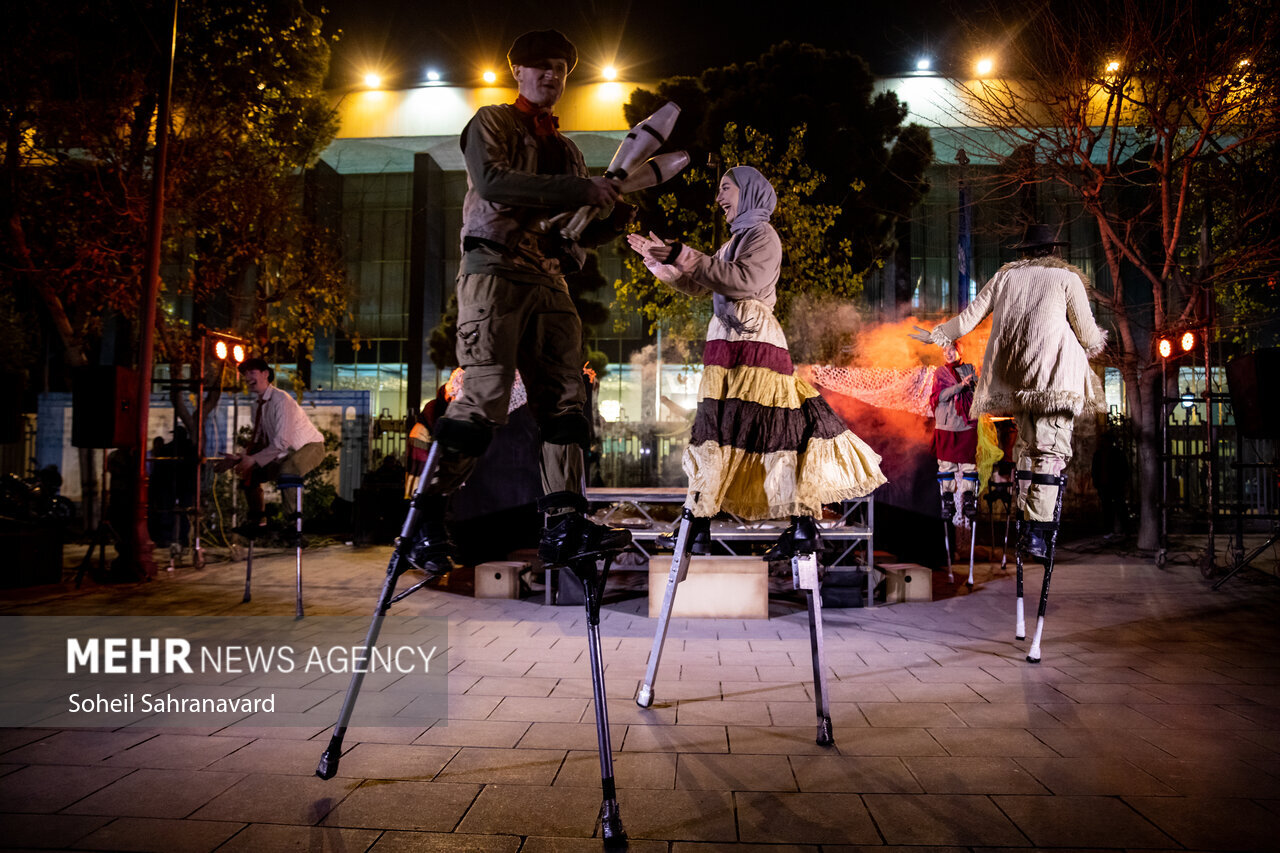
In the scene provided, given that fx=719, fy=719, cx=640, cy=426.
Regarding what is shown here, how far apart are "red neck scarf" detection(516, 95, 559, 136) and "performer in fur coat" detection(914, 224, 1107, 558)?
2527 millimetres

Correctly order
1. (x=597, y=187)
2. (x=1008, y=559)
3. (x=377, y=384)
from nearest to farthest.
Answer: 1. (x=597, y=187)
2. (x=1008, y=559)
3. (x=377, y=384)

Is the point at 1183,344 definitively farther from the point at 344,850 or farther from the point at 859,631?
the point at 344,850

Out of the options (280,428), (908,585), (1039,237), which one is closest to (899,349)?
(908,585)

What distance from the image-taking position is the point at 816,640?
2787 mm

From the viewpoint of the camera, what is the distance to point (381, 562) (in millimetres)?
9406

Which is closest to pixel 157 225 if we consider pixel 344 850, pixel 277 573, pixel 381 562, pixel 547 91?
pixel 277 573

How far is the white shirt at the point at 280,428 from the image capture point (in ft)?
19.5

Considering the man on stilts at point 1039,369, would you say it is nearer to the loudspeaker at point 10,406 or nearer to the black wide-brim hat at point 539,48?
the black wide-brim hat at point 539,48

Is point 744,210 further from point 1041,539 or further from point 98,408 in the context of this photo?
point 98,408

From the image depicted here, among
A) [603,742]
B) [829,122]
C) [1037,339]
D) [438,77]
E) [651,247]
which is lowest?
[603,742]

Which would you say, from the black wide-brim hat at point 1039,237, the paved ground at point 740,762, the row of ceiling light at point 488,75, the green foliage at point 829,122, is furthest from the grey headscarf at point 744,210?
the row of ceiling light at point 488,75

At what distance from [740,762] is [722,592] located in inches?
122

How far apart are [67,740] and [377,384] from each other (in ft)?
76.8

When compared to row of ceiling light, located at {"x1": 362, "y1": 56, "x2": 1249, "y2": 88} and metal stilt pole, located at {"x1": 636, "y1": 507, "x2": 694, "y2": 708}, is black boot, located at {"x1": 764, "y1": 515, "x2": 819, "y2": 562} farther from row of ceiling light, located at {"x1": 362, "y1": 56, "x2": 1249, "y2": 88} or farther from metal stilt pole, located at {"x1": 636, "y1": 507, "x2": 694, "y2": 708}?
row of ceiling light, located at {"x1": 362, "y1": 56, "x2": 1249, "y2": 88}
